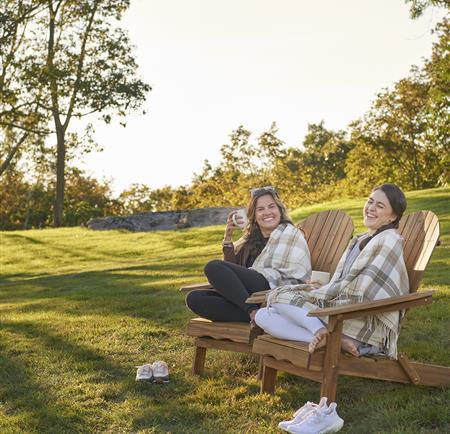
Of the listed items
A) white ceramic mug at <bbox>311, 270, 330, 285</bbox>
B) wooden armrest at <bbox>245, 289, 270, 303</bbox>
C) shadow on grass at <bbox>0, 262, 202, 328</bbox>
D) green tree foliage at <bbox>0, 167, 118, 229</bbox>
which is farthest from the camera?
green tree foliage at <bbox>0, 167, 118, 229</bbox>

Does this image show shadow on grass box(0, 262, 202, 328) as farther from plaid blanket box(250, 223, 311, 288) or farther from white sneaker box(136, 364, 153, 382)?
plaid blanket box(250, 223, 311, 288)

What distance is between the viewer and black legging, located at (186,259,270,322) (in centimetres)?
471

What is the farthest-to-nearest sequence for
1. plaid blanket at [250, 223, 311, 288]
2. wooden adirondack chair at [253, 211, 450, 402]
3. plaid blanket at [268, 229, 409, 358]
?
plaid blanket at [250, 223, 311, 288] < plaid blanket at [268, 229, 409, 358] < wooden adirondack chair at [253, 211, 450, 402]

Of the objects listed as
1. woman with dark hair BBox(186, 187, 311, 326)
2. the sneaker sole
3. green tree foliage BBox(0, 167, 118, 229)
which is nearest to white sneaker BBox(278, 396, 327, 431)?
the sneaker sole

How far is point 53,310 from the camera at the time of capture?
28.6ft

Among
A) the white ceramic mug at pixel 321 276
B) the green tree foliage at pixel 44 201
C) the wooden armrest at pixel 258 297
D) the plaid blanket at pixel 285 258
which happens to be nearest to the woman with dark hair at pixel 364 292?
the wooden armrest at pixel 258 297

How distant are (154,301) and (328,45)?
12201 millimetres

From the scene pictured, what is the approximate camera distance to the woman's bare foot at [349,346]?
12.7ft

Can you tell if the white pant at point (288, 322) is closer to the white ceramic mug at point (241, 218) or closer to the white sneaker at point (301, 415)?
the white sneaker at point (301, 415)

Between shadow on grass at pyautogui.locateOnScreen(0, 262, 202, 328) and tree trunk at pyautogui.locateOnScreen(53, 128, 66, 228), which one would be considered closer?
shadow on grass at pyautogui.locateOnScreen(0, 262, 202, 328)

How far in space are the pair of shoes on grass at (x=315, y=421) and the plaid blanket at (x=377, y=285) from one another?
18.5 inches

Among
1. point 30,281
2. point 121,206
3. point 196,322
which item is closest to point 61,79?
point 30,281

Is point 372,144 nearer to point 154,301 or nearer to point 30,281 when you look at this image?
point 30,281

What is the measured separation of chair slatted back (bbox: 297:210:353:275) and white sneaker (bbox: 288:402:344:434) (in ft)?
5.05
